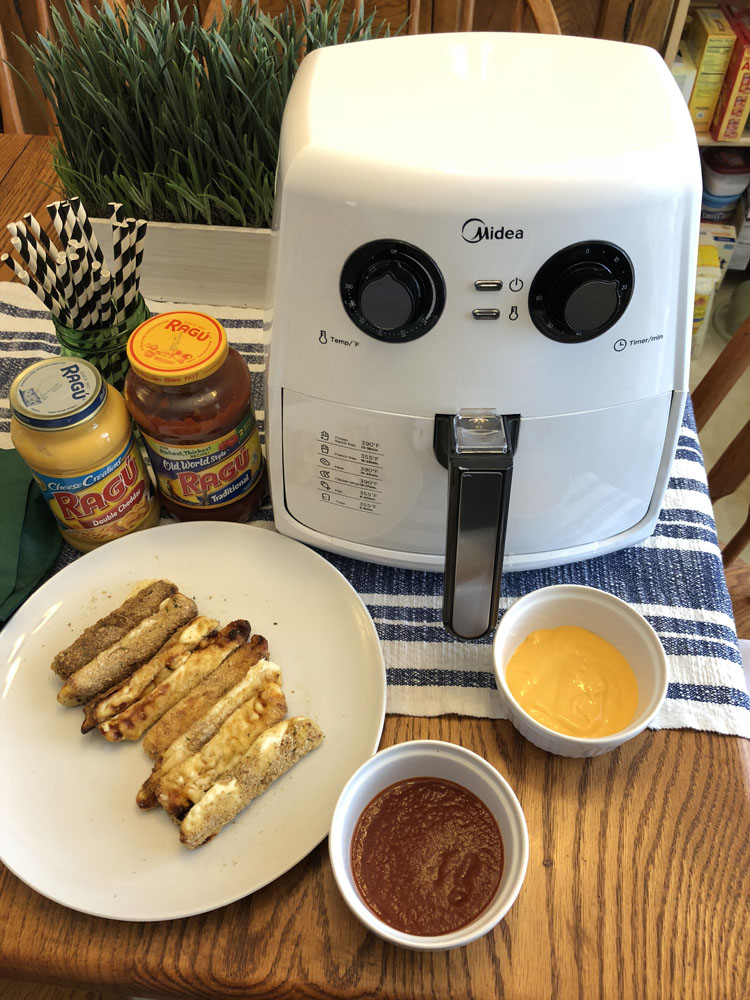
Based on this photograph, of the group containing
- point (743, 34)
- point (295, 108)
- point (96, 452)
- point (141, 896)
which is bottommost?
point (141, 896)

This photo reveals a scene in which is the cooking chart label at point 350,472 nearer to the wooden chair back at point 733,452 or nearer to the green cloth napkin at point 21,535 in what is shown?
the green cloth napkin at point 21,535

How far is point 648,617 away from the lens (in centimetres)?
63

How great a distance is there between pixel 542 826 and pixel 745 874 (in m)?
0.14

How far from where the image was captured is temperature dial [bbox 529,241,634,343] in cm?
46

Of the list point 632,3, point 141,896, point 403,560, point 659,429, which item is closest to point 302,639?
point 403,560

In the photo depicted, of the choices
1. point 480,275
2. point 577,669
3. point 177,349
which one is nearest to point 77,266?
point 177,349

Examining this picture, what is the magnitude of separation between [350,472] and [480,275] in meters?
0.19

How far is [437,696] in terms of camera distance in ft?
1.93

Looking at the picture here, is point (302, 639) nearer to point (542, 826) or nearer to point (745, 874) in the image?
point (542, 826)

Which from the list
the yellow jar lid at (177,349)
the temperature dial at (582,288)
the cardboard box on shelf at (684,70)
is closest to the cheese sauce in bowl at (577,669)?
the temperature dial at (582,288)

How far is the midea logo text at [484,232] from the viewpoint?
17.8 inches

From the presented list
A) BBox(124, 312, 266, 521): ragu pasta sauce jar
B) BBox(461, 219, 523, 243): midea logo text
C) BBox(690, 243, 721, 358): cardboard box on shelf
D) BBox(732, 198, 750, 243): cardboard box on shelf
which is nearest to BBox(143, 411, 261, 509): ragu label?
BBox(124, 312, 266, 521): ragu pasta sauce jar

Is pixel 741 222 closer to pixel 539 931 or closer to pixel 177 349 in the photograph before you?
pixel 177 349

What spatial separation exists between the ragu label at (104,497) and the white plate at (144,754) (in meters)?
0.02
